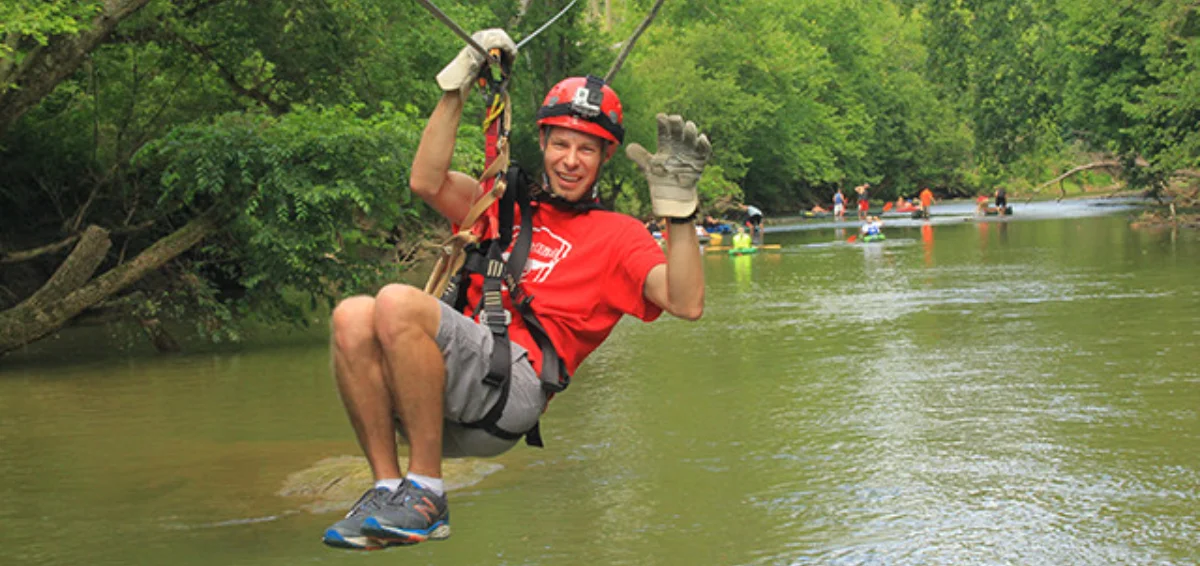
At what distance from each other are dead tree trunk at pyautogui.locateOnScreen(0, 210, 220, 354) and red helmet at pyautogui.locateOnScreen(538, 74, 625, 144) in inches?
578

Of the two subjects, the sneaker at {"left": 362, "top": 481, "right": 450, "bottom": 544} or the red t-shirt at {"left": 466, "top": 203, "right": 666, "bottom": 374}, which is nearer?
the sneaker at {"left": 362, "top": 481, "right": 450, "bottom": 544}

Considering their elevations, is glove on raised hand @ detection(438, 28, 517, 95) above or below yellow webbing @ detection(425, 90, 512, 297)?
above

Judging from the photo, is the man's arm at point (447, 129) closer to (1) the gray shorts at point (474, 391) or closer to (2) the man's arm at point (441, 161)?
(2) the man's arm at point (441, 161)

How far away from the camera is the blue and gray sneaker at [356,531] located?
4383mm

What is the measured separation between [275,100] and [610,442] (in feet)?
37.2

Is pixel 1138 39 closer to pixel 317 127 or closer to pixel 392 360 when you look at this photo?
pixel 317 127

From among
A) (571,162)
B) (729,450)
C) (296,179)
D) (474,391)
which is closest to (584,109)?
(571,162)

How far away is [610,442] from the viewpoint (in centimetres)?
1262

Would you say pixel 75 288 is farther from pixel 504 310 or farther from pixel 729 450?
pixel 504 310

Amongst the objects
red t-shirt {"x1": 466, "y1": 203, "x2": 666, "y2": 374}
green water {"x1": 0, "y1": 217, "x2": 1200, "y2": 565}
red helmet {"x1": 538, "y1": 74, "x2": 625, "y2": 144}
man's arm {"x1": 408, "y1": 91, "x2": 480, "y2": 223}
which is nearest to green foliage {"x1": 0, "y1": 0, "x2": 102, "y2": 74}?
green water {"x1": 0, "y1": 217, "x2": 1200, "y2": 565}

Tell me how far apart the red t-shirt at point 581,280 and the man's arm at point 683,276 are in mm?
103

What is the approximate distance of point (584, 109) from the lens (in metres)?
5.18

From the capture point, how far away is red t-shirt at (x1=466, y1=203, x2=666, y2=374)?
513 cm

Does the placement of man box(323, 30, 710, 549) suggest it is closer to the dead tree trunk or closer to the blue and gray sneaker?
the blue and gray sneaker
